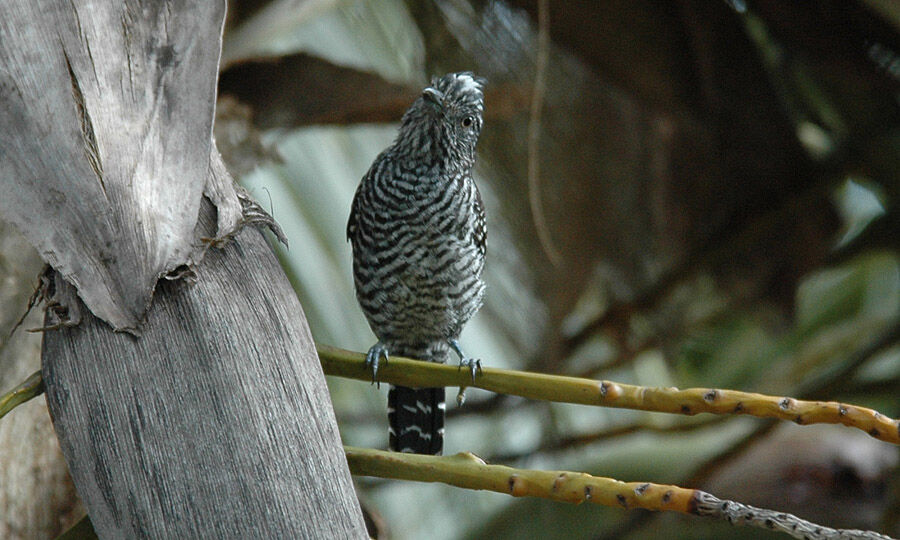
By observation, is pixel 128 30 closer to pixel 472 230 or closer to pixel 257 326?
pixel 257 326

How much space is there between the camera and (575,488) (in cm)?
129

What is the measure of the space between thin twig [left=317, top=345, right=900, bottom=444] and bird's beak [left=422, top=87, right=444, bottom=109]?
4.27 feet

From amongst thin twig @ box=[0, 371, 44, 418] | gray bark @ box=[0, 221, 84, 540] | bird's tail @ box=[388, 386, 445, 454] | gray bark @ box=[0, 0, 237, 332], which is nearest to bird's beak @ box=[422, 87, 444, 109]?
bird's tail @ box=[388, 386, 445, 454]

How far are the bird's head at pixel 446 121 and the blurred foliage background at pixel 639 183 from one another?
0.21m

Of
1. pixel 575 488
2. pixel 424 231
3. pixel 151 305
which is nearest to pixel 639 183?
pixel 424 231

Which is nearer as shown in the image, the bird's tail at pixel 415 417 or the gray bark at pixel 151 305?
the gray bark at pixel 151 305

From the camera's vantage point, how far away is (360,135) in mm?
5176

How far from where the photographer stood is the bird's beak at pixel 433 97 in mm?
2674

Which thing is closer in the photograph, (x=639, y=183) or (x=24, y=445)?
(x=24, y=445)

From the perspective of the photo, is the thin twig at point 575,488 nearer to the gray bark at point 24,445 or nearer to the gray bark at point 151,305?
the gray bark at point 151,305

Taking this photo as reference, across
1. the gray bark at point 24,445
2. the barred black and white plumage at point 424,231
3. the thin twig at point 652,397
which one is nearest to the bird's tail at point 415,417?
the barred black and white plumage at point 424,231

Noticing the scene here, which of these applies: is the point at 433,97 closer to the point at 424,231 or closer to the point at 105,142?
the point at 424,231

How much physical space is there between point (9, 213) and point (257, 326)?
0.37 m

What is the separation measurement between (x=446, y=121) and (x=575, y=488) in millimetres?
1654
